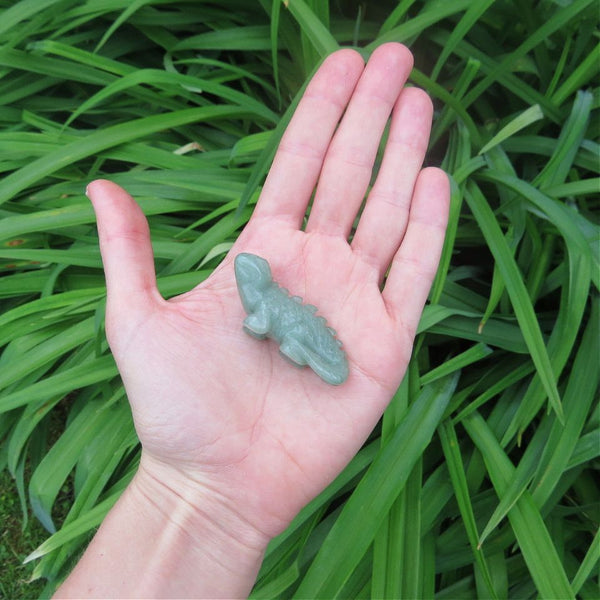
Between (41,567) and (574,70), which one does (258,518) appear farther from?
(574,70)

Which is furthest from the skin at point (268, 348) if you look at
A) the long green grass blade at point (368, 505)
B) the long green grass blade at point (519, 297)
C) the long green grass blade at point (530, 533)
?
the long green grass blade at point (530, 533)

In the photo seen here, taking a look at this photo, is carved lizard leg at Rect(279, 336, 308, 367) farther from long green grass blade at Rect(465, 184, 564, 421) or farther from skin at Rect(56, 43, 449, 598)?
long green grass blade at Rect(465, 184, 564, 421)

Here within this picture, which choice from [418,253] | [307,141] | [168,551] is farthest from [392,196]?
[168,551]

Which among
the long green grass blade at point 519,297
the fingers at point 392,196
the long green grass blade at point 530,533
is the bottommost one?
the long green grass blade at point 530,533

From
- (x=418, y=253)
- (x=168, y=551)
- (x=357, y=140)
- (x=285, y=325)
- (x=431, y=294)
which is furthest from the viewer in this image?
(x=431, y=294)

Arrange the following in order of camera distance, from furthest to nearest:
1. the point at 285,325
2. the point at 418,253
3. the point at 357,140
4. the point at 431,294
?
the point at 431,294
the point at 357,140
the point at 418,253
the point at 285,325

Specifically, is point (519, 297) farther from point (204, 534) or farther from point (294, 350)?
point (204, 534)

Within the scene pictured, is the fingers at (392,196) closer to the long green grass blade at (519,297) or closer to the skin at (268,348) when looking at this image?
the skin at (268,348)
